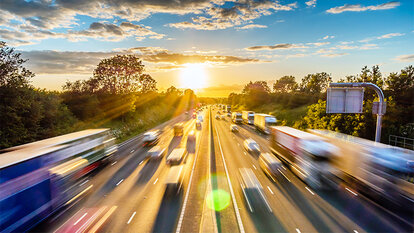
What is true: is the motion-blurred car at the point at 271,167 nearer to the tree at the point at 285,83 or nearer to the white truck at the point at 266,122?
the white truck at the point at 266,122

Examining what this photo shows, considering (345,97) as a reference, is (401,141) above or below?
below

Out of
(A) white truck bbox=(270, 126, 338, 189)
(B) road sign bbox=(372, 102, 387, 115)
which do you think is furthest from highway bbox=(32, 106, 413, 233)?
(B) road sign bbox=(372, 102, 387, 115)

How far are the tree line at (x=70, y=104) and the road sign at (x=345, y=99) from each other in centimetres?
3506

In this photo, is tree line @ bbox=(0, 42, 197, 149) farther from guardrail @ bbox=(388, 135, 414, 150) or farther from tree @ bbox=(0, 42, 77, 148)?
guardrail @ bbox=(388, 135, 414, 150)

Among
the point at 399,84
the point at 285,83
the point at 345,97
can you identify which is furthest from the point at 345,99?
the point at 285,83

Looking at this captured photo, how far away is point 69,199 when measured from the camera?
1481 centimetres

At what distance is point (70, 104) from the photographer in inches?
1873

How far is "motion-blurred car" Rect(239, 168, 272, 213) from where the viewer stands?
14148 millimetres

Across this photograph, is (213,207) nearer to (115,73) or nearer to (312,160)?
(312,160)

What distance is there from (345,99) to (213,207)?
1727cm

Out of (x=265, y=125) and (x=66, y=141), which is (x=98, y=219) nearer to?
(x=66, y=141)

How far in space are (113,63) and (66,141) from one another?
39.9 m

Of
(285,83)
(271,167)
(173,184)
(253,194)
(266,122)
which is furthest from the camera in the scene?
(285,83)

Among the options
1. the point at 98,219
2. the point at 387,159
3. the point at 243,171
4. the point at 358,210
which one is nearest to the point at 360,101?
the point at 387,159
